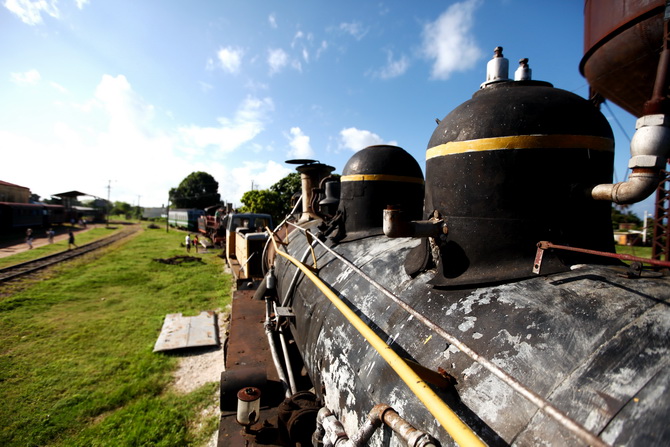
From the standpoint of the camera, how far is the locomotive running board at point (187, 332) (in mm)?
8766

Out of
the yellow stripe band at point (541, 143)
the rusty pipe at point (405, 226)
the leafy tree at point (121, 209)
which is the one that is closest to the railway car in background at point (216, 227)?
the rusty pipe at point (405, 226)

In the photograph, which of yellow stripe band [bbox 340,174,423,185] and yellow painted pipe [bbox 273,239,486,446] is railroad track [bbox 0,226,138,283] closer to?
yellow stripe band [bbox 340,174,423,185]

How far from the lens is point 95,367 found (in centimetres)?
766

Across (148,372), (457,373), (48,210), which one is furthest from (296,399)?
(48,210)

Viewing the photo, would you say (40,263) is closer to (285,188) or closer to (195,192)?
(285,188)

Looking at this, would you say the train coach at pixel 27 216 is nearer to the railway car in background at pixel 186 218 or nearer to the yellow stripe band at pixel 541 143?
the railway car in background at pixel 186 218

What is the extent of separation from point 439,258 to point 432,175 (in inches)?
26.8

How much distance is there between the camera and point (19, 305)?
11.7 m

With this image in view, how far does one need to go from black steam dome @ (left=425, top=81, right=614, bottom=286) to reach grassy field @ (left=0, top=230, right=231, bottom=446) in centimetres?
543

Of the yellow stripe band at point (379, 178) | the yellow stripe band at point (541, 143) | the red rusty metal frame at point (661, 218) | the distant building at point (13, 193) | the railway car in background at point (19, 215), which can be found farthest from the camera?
the distant building at point (13, 193)

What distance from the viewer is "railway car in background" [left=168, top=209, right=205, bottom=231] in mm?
41388

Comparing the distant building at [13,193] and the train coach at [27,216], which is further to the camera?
the distant building at [13,193]

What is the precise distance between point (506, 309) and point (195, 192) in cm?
6801

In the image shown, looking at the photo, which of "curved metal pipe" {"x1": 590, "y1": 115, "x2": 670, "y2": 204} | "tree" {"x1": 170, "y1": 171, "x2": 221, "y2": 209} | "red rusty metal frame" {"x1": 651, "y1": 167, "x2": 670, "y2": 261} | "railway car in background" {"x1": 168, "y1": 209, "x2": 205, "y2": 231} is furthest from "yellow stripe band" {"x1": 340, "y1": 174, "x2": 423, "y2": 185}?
"tree" {"x1": 170, "y1": 171, "x2": 221, "y2": 209}
